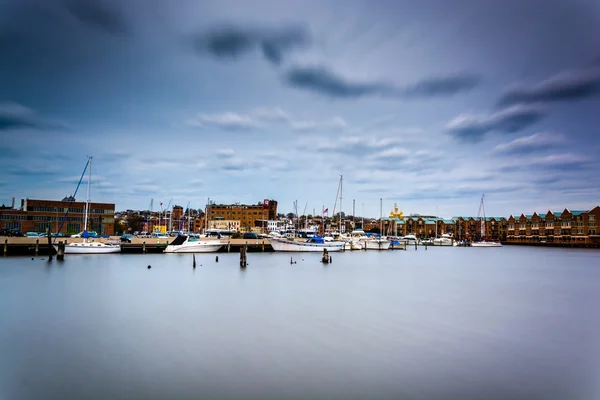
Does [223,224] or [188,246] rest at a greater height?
[223,224]

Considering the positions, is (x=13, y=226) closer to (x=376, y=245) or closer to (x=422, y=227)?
(x=376, y=245)

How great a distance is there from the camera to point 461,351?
1783 cm

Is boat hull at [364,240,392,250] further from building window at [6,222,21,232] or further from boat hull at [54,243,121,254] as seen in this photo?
building window at [6,222,21,232]

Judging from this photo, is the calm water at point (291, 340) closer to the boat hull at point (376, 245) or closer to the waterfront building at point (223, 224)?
the boat hull at point (376, 245)

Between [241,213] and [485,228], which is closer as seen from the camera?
[485,228]

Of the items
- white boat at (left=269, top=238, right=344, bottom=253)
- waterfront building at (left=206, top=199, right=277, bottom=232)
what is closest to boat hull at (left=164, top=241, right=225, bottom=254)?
white boat at (left=269, top=238, right=344, bottom=253)

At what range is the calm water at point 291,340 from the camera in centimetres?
1361

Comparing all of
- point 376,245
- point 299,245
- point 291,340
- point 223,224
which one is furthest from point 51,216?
point 291,340

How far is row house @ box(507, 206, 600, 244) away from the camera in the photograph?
12775cm

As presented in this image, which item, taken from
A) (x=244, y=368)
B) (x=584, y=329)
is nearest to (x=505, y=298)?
(x=584, y=329)

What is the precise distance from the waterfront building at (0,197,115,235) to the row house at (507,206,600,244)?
145m

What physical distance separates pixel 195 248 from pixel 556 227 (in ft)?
416

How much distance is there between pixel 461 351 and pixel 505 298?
17.4 meters

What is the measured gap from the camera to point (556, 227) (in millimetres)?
140625
